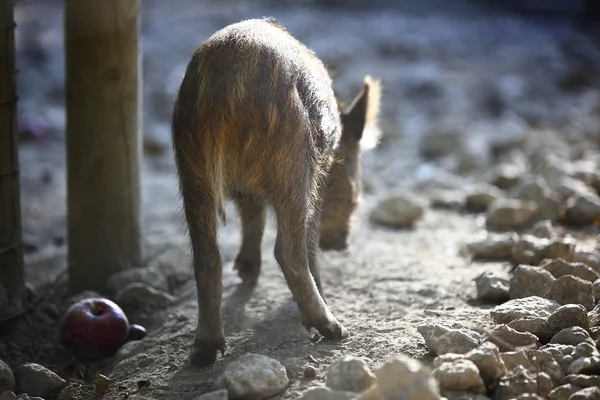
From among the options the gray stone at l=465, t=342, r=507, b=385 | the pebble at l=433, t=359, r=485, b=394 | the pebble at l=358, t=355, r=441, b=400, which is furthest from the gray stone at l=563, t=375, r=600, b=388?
the pebble at l=358, t=355, r=441, b=400

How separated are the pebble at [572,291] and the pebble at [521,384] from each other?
88 centimetres

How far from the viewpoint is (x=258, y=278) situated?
4.88m

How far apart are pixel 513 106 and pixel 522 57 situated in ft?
7.60

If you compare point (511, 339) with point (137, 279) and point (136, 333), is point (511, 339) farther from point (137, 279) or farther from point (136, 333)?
point (137, 279)

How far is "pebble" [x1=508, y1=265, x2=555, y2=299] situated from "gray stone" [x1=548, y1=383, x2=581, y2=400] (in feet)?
3.31

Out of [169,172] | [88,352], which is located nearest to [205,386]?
[88,352]

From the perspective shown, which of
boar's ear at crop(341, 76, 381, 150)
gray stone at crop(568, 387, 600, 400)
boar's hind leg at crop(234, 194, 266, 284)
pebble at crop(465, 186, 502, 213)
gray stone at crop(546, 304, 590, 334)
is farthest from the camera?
pebble at crop(465, 186, 502, 213)

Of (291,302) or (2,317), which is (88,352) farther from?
(291,302)

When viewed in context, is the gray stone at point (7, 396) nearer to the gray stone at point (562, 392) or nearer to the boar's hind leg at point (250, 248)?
the boar's hind leg at point (250, 248)

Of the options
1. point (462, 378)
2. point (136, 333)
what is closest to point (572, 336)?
point (462, 378)

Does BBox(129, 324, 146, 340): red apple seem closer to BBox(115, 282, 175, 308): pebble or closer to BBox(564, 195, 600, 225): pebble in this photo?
BBox(115, 282, 175, 308): pebble

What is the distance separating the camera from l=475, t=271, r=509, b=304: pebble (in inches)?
163

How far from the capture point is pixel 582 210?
562 centimetres

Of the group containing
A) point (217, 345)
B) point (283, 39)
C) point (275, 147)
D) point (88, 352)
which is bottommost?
point (88, 352)
